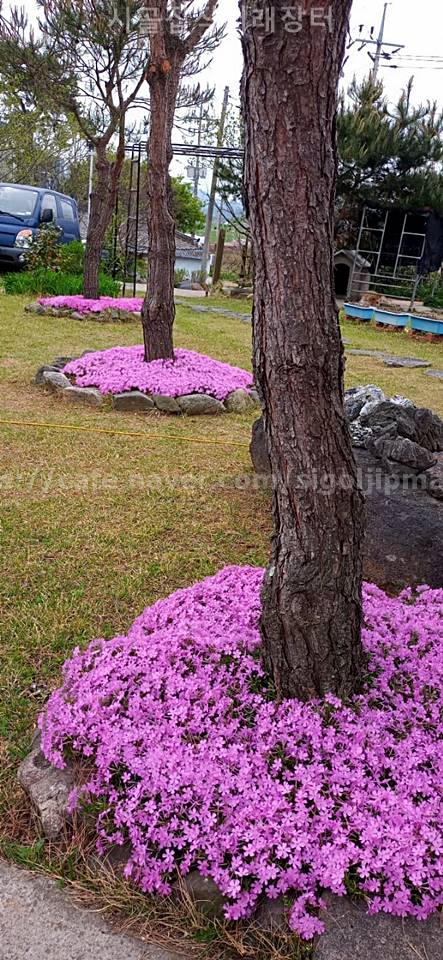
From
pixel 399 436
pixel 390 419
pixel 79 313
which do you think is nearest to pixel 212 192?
pixel 79 313

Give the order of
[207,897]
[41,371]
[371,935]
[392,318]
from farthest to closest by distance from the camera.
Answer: [392,318]
[41,371]
[207,897]
[371,935]

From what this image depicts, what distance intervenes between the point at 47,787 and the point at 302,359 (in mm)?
1349

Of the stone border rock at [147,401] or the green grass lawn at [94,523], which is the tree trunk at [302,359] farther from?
the stone border rock at [147,401]

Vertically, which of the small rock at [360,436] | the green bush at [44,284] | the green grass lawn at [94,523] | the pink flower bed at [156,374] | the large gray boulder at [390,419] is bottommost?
the green grass lawn at [94,523]

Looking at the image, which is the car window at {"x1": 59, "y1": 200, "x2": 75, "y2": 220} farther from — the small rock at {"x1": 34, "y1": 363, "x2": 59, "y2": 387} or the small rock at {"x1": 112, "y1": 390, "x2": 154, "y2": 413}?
the small rock at {"x1": 112, "y1": 390, "x2": 154, "y2": 413}

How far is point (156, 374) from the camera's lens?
6.68 metres

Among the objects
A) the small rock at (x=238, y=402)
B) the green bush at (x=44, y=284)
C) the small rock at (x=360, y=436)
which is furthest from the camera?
the green bush at (x=44, y=284)

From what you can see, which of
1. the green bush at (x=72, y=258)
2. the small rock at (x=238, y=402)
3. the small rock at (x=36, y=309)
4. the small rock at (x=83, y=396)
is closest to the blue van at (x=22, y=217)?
the green bush at (x=72, y=258)

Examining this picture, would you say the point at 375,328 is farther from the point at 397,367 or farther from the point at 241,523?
the point at 241,523

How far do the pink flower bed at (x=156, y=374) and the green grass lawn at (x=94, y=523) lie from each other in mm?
370

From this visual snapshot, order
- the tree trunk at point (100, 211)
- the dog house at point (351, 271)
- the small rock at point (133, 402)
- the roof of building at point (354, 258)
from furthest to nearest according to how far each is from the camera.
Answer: the dog house at point (351, 271)
the roof of building at point (354, 258)
the tree trunk at point (100, 211)
the small rock at point (133, 402)

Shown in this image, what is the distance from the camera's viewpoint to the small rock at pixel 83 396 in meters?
6.33

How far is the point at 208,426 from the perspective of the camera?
19.9 ft

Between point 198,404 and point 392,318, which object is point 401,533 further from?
point 392,318
